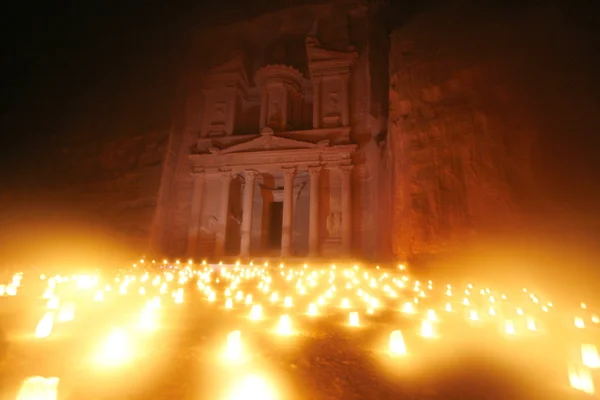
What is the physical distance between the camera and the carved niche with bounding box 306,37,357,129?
67.1 ft

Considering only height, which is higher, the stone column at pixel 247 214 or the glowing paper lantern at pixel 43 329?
the stone column at pixel 247 214

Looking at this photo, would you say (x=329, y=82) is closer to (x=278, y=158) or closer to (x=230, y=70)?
(x=278, y=158)

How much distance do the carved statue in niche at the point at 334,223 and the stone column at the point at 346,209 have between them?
46 centimetres

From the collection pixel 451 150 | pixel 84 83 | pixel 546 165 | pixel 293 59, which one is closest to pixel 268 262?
pixel 451 150

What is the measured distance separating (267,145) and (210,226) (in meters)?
6.41

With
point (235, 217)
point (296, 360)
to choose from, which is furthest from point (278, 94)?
point (296, 360)

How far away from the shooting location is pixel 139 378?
8.66 feet

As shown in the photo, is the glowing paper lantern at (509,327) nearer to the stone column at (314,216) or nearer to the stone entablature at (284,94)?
the stone column at (314,216)

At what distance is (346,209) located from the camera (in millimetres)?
18188

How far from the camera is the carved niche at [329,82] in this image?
67.1 feet

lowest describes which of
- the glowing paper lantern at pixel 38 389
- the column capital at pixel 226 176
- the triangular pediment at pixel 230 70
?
the glowing paper lantern at pixel 38 389

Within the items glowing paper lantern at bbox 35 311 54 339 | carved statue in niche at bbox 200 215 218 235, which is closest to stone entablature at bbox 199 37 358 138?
carved statue in niche at bbox 200 215 218 235

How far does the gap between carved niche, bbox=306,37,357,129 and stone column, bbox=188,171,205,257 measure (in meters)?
8.49

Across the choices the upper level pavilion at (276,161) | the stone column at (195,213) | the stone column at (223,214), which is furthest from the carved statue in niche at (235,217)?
the stone column at (195,213)
